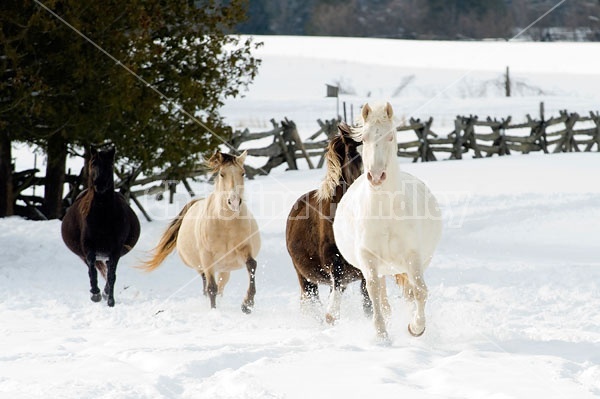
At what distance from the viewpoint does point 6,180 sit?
16172 mm

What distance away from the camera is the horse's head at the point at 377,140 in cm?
685

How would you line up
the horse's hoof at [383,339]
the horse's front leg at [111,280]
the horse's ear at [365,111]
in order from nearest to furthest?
the horse's ear at [365,111]
the horse's hoof at [383,339]
the horse's front leg at [111,280]

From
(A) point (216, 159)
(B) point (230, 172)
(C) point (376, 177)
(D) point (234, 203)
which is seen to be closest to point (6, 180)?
(A) point (216, 159)

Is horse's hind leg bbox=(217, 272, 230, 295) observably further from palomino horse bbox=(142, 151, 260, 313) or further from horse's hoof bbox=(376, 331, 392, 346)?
horse's hoof bbox=(376, 331, 392, 346)

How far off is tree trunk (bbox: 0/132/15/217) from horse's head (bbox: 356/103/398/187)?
10.2 metres

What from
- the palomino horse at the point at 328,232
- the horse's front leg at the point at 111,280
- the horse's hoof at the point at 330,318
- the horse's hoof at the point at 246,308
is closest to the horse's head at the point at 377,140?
the palomino horse at the point at 328,232

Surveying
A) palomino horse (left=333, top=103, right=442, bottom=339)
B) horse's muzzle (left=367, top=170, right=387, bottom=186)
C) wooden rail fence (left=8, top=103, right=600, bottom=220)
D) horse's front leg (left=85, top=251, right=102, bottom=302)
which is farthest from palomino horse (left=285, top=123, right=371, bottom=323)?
wooden rail fence (left=8, top=103, right=600, bottom=220)

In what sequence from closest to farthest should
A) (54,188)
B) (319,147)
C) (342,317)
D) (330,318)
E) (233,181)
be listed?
(330,318)
(342,317)
(233,181)
(54,188)
(319,147)

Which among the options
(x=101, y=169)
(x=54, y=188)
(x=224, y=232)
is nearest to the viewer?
(x=224, y=232)

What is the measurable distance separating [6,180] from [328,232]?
902 centimetres

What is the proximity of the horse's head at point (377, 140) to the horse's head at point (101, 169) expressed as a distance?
160 inches

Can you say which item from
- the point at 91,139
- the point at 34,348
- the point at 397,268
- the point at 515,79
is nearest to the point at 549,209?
the point at 91,139

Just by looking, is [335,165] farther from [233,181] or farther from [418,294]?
[418,294]

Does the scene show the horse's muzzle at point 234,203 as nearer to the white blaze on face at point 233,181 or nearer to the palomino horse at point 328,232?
the white blaze on face at point 233,181
